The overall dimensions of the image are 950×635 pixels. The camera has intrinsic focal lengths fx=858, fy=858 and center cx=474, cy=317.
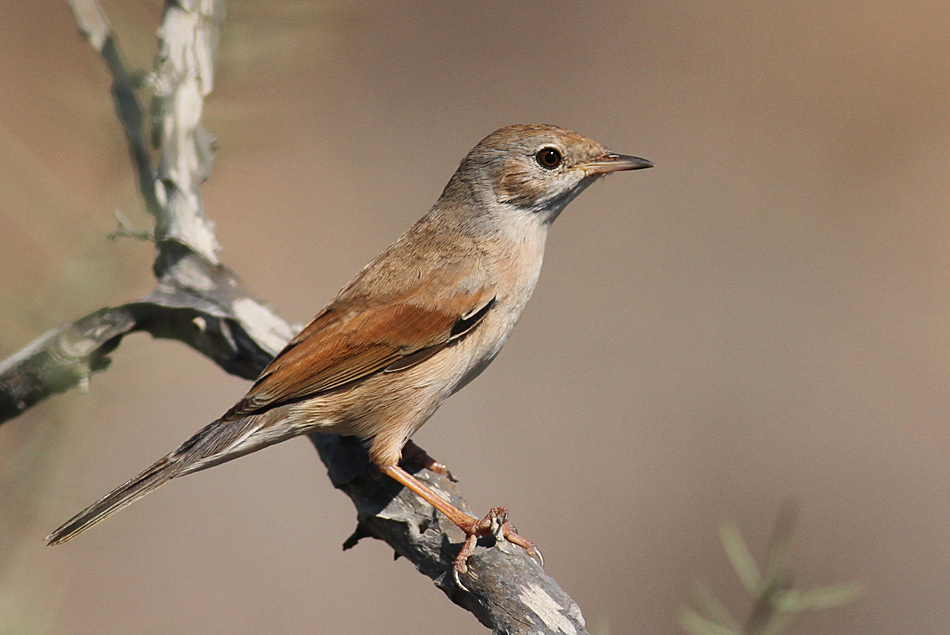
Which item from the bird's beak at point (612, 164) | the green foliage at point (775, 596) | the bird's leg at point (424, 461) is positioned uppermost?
the bird's beak at point (612, 164)

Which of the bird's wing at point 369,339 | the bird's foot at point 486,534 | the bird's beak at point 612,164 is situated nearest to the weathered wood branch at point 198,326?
the bird's foot at point 486,534

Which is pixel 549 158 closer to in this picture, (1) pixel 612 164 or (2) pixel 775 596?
(1) pixel 612 164

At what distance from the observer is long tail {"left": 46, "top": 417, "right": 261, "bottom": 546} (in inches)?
114

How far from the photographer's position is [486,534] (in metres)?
3.15

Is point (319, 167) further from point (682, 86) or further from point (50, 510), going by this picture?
point (50, 510)

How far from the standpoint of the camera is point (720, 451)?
769 cm

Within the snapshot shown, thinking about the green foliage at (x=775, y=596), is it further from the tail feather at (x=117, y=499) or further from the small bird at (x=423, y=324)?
the tail feather at (x=117, y=499)

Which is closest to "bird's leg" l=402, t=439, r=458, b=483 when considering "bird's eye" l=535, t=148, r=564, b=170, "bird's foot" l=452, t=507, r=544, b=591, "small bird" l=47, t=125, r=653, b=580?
"small bird" l=47, t=125, r=653, b=580

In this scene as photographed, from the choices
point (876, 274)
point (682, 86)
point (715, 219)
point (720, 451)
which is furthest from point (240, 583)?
point (682, 86)

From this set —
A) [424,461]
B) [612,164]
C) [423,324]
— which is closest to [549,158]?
[612,164]

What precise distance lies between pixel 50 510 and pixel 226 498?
5.42 m

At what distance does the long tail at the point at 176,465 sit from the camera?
2.91 m

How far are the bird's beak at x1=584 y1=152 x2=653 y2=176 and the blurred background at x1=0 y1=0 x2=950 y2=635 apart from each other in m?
1.40

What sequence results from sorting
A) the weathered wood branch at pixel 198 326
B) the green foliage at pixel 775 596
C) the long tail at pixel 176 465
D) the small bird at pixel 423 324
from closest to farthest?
the green foliage at pixel 775 596 < the weathered wood branch at pixel 198 326 < the long tail at pixel 176 465 < the small bird at pixel 423 324
